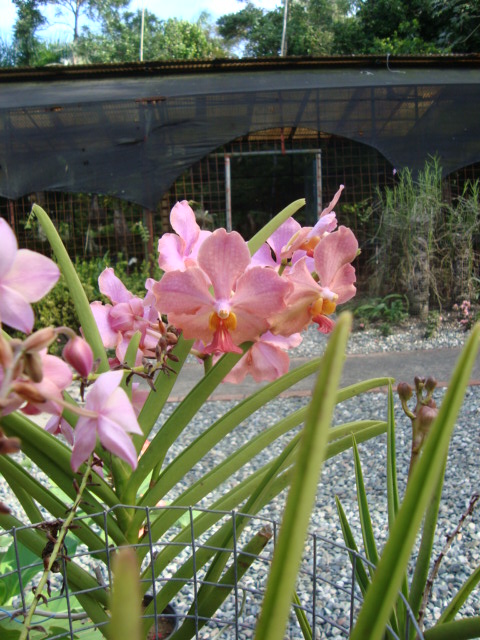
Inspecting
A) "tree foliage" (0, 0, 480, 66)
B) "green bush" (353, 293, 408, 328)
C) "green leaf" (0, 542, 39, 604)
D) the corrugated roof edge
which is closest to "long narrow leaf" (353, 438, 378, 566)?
"green leaf" (0, 542, 39, 604)

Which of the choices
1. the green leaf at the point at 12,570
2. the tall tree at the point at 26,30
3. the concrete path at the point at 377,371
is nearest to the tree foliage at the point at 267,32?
the tall tree at the point at 26,30

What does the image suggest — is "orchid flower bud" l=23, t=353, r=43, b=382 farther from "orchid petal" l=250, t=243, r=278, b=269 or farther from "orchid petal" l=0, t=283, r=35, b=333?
"orchid petal" l=250, t=243, r=278, b=269

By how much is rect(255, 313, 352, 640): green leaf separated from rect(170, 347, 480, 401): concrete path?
2.84m

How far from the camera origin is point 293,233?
1.71 ft

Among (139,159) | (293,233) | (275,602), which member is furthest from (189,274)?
(139,159)

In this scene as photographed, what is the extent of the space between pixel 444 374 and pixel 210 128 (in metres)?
3.12

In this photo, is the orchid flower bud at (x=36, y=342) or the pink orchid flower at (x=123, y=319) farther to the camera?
the pink orchid flower at (x=123, y=319)

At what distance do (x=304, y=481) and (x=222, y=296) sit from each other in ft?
0.82

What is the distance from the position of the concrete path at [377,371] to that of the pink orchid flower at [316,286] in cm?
262

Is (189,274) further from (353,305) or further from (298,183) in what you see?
(298,183)

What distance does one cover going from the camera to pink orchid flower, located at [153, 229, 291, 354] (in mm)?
402

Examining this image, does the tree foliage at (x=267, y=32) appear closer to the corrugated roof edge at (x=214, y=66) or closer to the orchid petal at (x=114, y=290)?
the corrugated roof edge at (x=214, y=66)

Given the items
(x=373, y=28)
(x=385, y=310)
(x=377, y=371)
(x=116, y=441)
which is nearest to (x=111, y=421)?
(x=116, y=441)

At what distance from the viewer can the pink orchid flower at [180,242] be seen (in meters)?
0.47
